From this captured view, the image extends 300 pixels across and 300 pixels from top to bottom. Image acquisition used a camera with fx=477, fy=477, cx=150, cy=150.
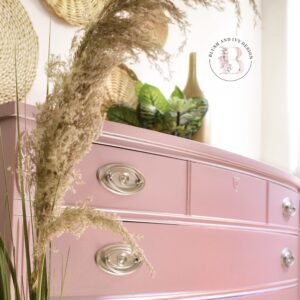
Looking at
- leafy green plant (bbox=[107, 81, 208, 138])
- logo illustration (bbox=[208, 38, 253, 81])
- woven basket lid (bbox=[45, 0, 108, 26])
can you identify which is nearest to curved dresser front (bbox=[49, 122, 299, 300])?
leafy green plant (bbox=[107, 81, 208, 138])

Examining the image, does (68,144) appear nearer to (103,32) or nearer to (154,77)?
(103,32)

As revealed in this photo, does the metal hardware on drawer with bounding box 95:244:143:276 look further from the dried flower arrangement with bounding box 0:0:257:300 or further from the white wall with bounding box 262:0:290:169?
the white wall with bounding box 262:0:290:169

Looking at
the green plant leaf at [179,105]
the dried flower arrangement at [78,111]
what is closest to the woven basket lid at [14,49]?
the green plant leaf at [179,105]

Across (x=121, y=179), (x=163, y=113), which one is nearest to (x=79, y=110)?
(x=121, y=179)

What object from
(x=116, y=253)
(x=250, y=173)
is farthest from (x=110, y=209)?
(x=250, y=173)

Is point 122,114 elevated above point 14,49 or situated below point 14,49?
below

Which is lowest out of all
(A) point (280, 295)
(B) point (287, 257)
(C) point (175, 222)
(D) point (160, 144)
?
(A) point (280, 295)

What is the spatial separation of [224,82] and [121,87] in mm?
824

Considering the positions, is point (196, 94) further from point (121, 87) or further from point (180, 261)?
point (180, 261)

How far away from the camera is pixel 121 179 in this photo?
94cm

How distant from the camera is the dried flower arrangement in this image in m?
0.58

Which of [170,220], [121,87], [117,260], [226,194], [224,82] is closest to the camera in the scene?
[117,260]

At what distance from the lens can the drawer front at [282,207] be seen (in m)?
1.46

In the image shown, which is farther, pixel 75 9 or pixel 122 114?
pixel 75 9
